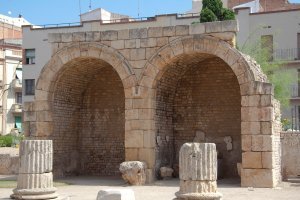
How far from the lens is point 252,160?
1287 cm

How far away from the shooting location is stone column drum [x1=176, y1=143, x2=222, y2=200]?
8758 mm

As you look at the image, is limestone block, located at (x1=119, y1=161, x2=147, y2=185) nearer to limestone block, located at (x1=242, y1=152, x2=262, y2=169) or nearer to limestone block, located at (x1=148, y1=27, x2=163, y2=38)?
limestone block, located at (x1=242, y1=152, x2=262, y2=169)

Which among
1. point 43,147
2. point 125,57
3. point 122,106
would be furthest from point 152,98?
point 43,147

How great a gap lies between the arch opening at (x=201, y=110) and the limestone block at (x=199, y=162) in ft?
19.2

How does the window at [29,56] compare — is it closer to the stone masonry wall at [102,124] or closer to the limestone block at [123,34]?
the stone masonry wall at [102,124]

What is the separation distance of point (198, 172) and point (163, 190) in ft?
11.8

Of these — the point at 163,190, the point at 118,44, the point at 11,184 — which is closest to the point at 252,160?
the point at 163,190

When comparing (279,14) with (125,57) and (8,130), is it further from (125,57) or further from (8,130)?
(8,130)

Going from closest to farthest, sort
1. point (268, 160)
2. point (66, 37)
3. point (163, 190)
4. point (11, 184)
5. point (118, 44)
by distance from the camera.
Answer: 1. point (163, 190)
2. point (268, 160)
3. point (11, 184)
4. point (118, 44)
5. point (66, 37)

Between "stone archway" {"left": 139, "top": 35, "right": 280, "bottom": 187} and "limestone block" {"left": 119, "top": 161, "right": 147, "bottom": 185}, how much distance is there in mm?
1536

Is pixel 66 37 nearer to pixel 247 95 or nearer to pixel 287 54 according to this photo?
pixel 247 95

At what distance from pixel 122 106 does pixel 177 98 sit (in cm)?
205

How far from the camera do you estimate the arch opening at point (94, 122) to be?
16438 millimetres

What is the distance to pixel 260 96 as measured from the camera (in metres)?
13.0
